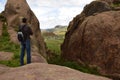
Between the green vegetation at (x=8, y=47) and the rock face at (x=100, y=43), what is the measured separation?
823 centimetres

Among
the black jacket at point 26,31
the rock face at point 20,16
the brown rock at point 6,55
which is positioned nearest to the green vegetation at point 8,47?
the brown rock at point 6,55

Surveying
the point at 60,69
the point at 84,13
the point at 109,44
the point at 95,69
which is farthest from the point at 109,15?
the point at 60,69

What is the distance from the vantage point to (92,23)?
36.7 meters

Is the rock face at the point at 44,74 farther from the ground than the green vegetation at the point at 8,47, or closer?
farther from the ground

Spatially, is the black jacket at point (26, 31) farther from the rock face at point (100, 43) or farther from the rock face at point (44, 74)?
the rock face at point (100, 43)

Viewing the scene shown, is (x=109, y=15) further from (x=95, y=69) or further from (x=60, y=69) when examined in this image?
(x=60, y=69)

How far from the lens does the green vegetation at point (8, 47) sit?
26.4m

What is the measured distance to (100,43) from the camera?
35031 millimetres

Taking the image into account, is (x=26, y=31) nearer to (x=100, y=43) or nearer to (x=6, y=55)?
(x=6, y=55)

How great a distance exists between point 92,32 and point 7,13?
16.9 metres

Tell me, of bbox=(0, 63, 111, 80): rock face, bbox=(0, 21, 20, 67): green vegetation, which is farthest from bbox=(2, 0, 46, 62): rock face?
bbox=(0, 63, 111, 80): rock face

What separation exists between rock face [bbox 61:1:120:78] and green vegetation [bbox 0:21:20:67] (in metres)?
8.23

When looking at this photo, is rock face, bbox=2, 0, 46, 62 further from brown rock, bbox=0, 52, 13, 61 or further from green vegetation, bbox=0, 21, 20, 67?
brown rock, bbox=0, 52, 13, 61

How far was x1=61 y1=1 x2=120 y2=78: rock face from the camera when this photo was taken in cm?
3338
